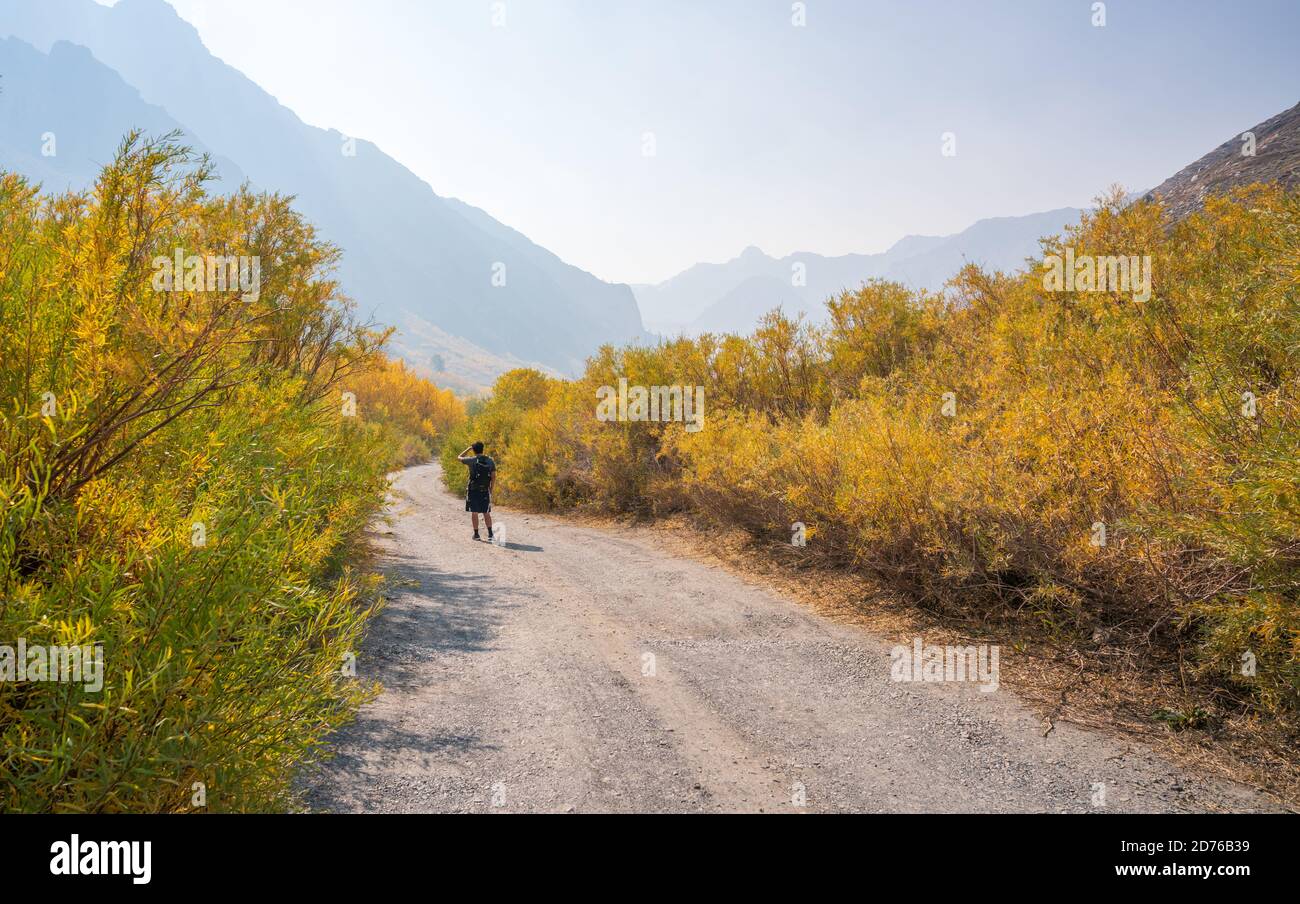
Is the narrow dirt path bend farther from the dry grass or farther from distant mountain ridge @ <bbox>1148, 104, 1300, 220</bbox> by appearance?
distant mountain ridge @ <bbox>1148, 104, 1300, 220</bbox>

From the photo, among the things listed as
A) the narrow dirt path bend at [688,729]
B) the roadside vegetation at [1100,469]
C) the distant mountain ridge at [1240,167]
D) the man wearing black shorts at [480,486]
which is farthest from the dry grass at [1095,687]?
the distant mountain ridge at [1240,167]

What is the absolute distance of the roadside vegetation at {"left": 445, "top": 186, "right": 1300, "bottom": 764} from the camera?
3.52m

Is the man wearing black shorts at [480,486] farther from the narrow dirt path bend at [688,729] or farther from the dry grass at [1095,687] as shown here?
the dry grass at [1095,687]

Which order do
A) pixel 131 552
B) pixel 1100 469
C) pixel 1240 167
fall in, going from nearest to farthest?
pixel 131 552 → pixel 1100 469 → pixel 1240 167

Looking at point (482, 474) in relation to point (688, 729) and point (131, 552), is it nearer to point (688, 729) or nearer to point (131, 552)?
point (688, 729)

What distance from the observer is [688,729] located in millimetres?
4117

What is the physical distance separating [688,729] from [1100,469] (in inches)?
144

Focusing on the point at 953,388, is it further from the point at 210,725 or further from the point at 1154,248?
the point at 210,725

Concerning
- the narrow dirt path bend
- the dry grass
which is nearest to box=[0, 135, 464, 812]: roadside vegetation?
the narrow dirt path bend

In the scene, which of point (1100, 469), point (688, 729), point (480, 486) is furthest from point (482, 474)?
point (1100, 469)

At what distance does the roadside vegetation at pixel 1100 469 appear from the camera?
352cm

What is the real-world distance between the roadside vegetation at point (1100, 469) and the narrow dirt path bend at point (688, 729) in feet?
3.14

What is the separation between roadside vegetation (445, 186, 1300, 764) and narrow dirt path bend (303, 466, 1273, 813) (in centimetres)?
96

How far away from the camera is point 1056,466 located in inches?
190
